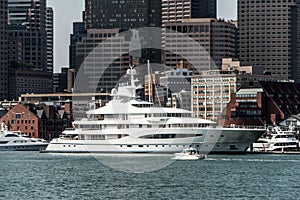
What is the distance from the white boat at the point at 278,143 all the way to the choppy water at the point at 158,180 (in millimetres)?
25878

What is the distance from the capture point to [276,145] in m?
163

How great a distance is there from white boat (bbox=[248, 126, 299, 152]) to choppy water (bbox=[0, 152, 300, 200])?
25878 millimetres

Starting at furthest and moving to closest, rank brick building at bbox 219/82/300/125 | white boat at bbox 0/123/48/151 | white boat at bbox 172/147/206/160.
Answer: brick building at bbox 219/82/300/125, white boat at bbox 0/123/48/151, white boat at bbox 172/147/206/160

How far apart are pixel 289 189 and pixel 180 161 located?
3922cm

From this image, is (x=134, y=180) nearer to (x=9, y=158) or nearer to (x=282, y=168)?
(x=282, y=168)

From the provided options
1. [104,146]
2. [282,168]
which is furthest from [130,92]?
[282,168]

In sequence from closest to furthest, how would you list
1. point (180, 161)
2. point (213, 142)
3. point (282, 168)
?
point (282, 168), point (180, 161), point (213, 142)

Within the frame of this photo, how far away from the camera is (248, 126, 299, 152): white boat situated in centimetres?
16312

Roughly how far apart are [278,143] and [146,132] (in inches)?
1123

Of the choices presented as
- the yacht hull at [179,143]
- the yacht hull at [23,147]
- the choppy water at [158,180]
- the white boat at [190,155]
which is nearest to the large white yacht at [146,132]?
the yacht hull at [179,143]

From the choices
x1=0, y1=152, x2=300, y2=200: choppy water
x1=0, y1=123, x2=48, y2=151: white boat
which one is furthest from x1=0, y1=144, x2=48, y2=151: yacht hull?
x1=0, y1=152, x2=300, y2=200: choppy water

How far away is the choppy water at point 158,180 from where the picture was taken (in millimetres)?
87938

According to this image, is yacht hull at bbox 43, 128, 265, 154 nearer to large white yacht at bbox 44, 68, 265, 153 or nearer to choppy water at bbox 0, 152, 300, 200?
large white yacht at bbox 44, 68, 265, 153

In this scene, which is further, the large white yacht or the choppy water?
the large white yacht
